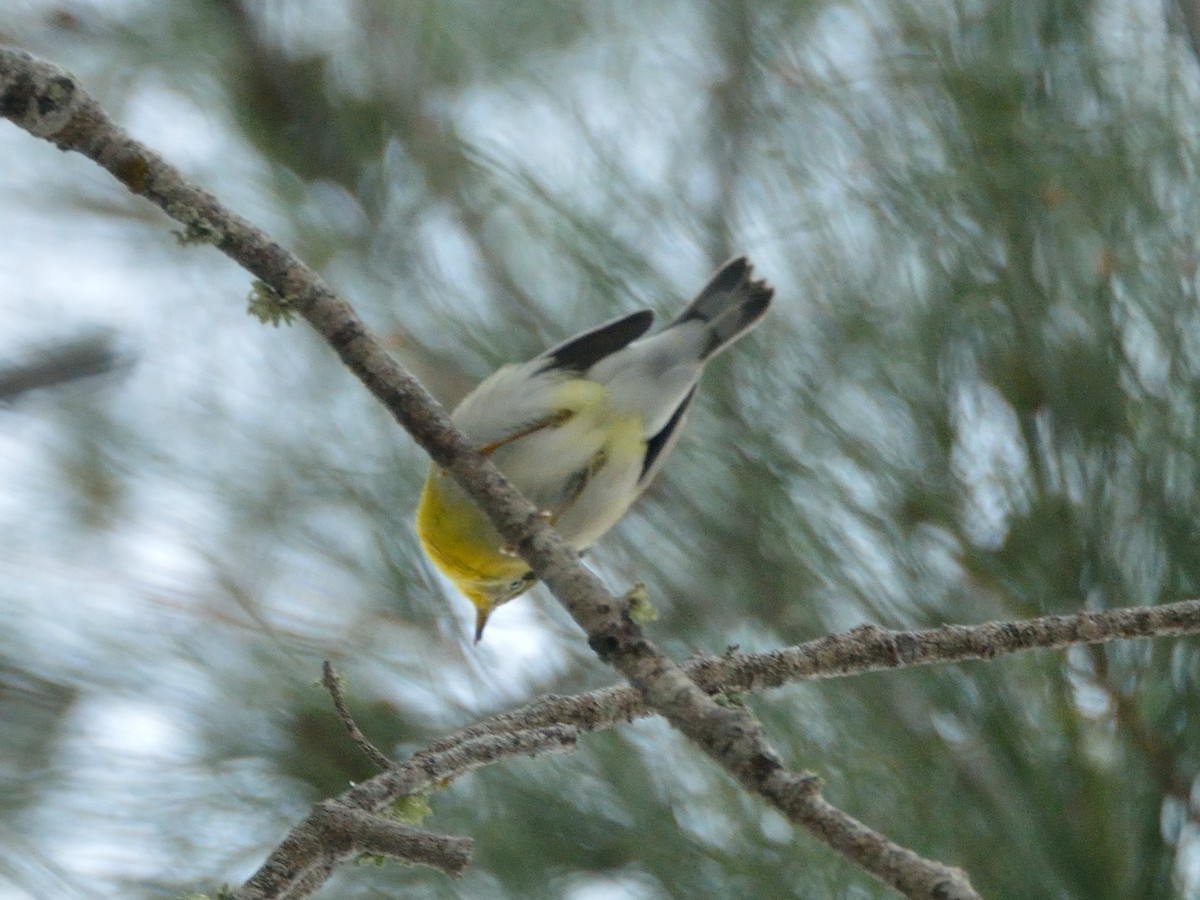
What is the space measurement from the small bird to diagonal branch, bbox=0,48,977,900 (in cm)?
52

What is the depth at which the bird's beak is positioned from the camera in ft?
4.92

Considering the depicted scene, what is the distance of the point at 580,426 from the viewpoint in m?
1.62

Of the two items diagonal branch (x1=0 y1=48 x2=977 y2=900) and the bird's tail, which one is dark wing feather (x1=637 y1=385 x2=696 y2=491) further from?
diagonal branch (x1=0 y1=48 x2=977 y2=900)

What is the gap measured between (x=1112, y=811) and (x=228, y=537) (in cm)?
102

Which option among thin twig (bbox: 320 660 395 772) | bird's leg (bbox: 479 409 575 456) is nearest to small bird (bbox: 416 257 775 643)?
bird's leg (bbox: 479 409 575 456)

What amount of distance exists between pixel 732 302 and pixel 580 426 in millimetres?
261

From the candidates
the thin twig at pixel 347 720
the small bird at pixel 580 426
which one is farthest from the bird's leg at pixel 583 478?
the thin twig at pixel 347 720

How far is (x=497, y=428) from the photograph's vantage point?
5.26ft

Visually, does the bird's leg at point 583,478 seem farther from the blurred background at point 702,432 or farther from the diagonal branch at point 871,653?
the diagonal branch at point 871,653

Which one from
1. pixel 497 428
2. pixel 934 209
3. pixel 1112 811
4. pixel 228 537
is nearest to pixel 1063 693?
pixel 1112 811

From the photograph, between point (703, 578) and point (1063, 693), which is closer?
point (1063, 693)

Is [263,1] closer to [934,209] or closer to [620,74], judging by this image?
[620,74]

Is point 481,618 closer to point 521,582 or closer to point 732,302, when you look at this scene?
point 521,582

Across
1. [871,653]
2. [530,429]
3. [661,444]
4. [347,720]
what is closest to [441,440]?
[347,720]
